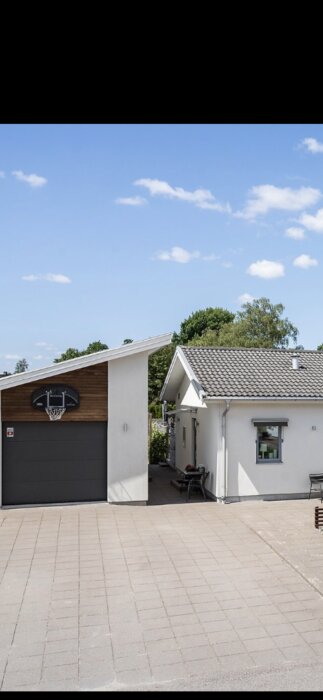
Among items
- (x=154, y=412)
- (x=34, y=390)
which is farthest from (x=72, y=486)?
(x=154, y=412)

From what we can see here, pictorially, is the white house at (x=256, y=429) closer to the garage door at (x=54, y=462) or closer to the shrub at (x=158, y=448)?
the garage door at (x=54, y=462)

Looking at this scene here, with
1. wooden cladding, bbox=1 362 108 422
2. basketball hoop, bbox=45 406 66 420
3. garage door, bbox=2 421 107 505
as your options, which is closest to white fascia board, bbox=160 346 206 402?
wooden cladding, bbox=1 362 108 422

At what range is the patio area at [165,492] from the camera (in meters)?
13.7

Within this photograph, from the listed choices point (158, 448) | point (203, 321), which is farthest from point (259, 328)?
point (158, 448)

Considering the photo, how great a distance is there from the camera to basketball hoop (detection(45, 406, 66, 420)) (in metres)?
12.7

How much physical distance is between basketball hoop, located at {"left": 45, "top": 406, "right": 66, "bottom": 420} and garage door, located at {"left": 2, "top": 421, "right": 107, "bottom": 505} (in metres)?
0.18

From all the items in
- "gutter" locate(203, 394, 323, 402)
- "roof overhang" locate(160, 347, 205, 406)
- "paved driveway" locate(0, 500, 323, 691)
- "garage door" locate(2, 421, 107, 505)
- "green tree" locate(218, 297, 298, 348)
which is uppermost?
"green tree" locate(218, 297, 298, 348)

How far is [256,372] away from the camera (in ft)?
49.1

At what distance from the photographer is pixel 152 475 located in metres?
17.7

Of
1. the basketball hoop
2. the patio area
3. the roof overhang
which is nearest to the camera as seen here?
the basketball hoop

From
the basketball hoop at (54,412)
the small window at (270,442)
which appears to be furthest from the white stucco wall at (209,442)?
the basketball hoop at (54,412)

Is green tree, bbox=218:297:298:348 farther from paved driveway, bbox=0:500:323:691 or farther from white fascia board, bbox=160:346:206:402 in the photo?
paved driveway, bbox=0:500:323:691
